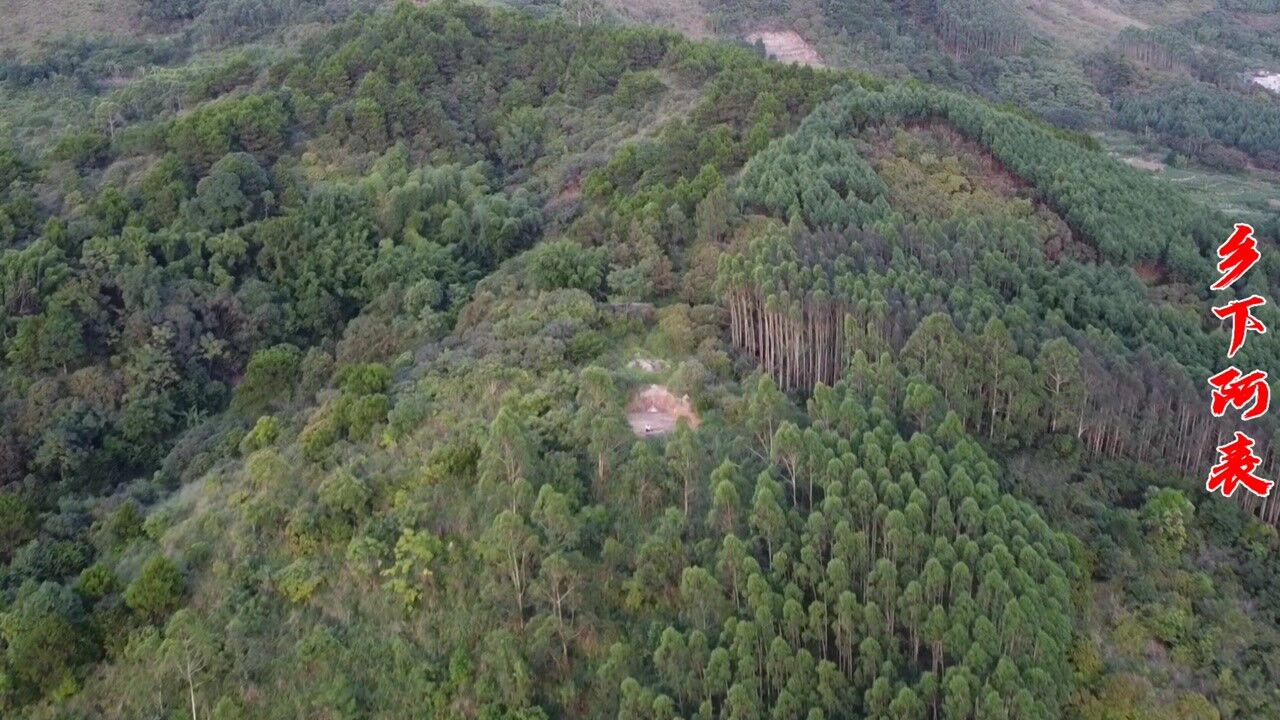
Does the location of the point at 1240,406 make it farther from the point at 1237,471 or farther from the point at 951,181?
the point at 951,181

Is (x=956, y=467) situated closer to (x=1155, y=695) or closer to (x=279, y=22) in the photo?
(x=1155, y=695)

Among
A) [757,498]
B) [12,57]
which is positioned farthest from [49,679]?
[12,57]

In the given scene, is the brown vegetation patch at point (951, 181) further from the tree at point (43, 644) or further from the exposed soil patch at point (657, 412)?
the tree at point (43, 644)

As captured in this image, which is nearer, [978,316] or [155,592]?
[155,592]

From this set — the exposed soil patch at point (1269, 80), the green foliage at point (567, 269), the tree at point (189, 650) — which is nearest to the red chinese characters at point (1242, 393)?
the green foliage at point (567, 269)

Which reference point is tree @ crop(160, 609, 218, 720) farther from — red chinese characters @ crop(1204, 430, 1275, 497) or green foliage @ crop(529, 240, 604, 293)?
red chinese characters @ crop(1204, 430, 1275, 497)

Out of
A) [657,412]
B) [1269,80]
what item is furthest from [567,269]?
[1269,80]
